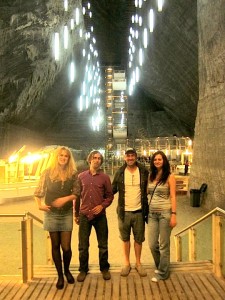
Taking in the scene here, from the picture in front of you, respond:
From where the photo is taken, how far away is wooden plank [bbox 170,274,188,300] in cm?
341

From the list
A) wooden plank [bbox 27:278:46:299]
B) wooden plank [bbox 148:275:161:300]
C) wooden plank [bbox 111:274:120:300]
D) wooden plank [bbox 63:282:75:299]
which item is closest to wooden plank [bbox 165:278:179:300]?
wooden plank [bbox 148:275:161:300]

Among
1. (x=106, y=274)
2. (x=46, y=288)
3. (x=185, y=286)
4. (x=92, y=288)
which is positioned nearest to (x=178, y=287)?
(x=185, y=286)

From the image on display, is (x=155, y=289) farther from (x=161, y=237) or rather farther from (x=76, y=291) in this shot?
(x=76, y=291)

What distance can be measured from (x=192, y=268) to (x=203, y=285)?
47 cm

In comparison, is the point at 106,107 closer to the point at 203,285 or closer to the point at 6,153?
the point at 6,153

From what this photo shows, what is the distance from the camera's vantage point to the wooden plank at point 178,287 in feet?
11.2

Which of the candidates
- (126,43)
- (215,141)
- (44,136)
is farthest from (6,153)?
(126,43)

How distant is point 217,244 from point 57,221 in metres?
2.03

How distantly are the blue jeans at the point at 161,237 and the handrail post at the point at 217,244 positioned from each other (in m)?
0.59

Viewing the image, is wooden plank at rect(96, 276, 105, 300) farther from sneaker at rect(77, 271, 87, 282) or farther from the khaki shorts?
the khaki shorts

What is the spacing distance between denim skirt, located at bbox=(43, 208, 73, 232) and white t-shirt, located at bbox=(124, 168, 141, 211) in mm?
781

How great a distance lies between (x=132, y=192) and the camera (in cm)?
402

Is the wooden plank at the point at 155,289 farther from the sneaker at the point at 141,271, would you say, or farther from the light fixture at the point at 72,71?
the light fixture at the point at 72,71

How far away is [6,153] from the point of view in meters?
21.9
